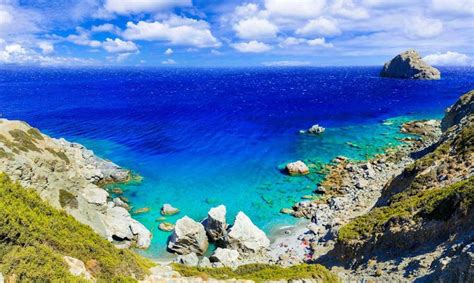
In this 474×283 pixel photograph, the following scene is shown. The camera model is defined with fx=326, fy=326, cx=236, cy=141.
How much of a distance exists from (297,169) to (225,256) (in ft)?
75.1

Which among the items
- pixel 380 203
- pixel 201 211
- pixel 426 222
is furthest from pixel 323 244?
pixel 201 211

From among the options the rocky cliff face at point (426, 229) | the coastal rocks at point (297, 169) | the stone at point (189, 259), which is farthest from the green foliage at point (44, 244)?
the coastal rocks at point (297, 169)

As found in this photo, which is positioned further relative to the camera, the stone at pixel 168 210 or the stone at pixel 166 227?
the stone at pixel 168 210

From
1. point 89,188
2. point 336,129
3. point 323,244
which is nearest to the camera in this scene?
point 323,244

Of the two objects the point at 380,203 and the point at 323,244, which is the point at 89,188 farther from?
the point at 380,203

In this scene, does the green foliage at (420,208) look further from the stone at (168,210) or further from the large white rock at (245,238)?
the stone at (168,210)

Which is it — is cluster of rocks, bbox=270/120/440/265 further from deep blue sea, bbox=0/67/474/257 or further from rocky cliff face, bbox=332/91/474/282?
rocky cliff face, bbox=332/91/474/282

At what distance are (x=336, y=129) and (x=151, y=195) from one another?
50545 mm

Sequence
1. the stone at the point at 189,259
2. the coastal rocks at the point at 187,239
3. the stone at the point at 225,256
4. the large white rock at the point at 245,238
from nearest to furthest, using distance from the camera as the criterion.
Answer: the stone at the point at 189,259 < the stone at the point at 225,256 < the coastal rocks at the point at 187,239 < the large white rock at the point at 245,238

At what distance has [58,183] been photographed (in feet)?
94.5

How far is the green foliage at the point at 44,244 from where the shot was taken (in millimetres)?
12516

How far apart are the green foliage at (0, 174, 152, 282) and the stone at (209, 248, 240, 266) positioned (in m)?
13.6

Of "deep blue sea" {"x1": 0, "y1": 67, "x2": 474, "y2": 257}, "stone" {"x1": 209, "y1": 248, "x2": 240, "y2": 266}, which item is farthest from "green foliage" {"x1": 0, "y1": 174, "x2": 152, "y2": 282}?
"deep blue sea" {"x1": 0, "y1": 67, "x2": 474, "y2": 257}

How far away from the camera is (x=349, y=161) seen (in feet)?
176
